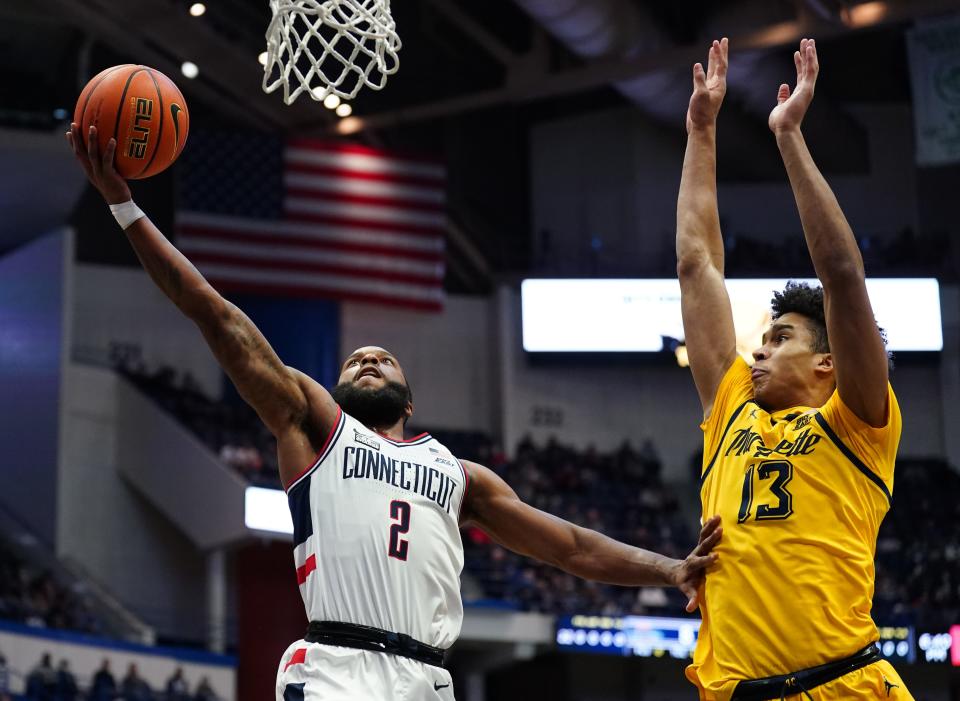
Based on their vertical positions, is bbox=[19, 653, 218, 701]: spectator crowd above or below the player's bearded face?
below

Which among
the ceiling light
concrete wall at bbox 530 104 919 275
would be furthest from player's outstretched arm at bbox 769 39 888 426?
concrete wall at bbox 530 104 919 275

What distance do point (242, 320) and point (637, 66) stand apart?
1950 cm

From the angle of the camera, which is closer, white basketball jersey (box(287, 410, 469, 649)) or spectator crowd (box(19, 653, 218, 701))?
white basketball jersey (box(287, 410, 469, 649))

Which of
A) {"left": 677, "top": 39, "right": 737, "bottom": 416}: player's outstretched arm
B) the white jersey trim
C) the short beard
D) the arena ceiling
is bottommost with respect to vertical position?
the white jersey trim

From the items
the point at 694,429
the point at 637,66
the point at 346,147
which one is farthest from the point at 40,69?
→ the point at 694,429

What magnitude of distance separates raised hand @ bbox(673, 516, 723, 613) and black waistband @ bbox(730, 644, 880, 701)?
344 mm

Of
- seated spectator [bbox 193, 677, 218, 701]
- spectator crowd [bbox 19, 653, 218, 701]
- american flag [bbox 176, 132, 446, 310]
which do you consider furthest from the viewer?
american flag [bbox 176, 132, 446, 310]

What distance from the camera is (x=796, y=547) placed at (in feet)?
14.2

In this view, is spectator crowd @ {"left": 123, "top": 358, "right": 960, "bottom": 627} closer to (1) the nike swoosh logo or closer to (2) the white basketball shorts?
(1) the nike swoosh logo

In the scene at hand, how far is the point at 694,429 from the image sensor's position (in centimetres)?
2828

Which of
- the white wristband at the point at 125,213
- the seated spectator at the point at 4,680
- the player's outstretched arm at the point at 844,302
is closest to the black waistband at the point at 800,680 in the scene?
the player's outstretched arm at the point at 844,302

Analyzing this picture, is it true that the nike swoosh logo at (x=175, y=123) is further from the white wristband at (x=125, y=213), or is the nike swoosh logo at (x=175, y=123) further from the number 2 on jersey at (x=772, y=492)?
the number 2 on jersey at (x=772, y=492)

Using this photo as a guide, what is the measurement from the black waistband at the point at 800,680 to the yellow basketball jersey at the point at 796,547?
0.02 meters

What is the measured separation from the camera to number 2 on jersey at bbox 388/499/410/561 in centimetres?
491
